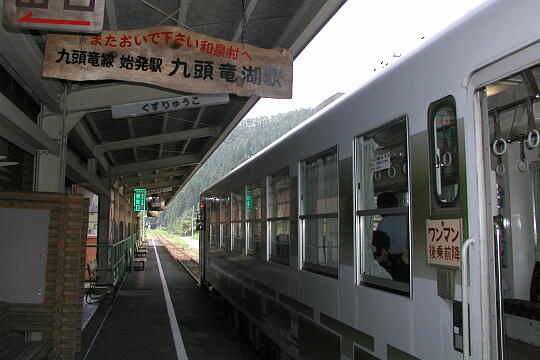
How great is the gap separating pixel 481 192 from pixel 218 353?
5.38 meters

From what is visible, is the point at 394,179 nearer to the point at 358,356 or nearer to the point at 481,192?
the point at 481,192

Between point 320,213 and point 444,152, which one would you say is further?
point 320,213

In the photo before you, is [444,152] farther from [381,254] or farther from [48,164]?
[48,164]

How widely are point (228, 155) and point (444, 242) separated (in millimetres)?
42646

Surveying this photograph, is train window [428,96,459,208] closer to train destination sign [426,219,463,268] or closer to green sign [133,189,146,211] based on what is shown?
train destination sign [426,219,463,268]

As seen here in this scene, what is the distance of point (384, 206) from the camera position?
117 inches

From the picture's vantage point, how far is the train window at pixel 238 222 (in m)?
7.19

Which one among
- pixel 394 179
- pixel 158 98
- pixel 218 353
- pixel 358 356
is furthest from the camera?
pixel 218 353

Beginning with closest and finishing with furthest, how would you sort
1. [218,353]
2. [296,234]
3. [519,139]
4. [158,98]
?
1. [519,139]
2. [296,234]
3. [158,98]
4. [218,353]

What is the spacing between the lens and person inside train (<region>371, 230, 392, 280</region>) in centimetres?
304

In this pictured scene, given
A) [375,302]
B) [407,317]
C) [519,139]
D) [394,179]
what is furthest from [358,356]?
[519,139]

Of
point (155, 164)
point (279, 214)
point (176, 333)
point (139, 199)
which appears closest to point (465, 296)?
point (279, 214)

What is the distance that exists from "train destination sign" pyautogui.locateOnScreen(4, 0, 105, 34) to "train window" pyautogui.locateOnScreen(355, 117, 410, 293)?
192cm

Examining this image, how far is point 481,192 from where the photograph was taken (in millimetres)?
2104
